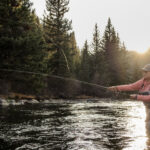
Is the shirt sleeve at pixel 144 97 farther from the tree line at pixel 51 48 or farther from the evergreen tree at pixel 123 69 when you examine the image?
the evergreen tree at pixel 123 69

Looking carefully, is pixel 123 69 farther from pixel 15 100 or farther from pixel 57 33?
pixel 15 100

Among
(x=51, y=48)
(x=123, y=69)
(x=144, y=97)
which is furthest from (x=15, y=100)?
(x=123, y=69)

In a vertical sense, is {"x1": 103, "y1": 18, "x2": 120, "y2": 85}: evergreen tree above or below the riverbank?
above

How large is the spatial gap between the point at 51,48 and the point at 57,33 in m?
2.83

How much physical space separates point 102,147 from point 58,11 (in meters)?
37.7

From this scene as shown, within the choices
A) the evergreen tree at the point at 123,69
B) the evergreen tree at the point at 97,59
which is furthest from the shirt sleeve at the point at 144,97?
the evergreen tree at the point at 123,69

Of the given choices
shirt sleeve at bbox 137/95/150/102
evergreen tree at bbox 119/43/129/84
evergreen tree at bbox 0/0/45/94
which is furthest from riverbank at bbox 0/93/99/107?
evergreen tree at bbox 119/43/129/84

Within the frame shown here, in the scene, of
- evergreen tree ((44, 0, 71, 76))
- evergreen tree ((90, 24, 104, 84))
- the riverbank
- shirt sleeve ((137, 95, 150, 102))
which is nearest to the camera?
shirt sleeve ((137, 95, 150, 102))

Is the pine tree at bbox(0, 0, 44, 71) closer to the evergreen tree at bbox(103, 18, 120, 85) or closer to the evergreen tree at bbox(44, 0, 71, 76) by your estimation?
the evergreen tree at bbox(44, 0, 71, 76)

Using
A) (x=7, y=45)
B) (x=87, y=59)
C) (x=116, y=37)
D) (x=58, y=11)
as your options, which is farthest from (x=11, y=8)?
(x=116, y=37)

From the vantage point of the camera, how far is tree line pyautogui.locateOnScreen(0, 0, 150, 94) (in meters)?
24.1

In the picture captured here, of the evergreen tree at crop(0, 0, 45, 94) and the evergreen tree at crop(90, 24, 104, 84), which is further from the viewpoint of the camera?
the evergreen tree at crop(90, 24, 104, 84)

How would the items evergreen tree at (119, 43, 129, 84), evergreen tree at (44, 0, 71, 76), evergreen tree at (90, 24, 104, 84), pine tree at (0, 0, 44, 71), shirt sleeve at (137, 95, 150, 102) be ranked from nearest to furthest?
shirt sleeve at (137, 95, 150, 102)
pine tree at (0, 0, 44, 71)
evergreen tree at (44, 0, 71, 76)
evergreen tree at (90, 24, 104, 84)
evergreen tree at (119, 43, 129, 84)

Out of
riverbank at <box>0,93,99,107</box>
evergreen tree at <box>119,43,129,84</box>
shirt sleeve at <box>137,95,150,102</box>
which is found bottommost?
riverbank at <box>0,93,99,107</box>
